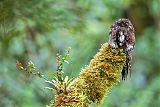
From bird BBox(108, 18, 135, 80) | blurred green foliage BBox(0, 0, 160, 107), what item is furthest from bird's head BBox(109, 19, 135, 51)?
blurred green foliage BBox(0, 0, 160, 107)

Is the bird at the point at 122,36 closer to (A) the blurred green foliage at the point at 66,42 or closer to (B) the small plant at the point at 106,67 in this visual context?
(B) the small plant at the point at 106,67

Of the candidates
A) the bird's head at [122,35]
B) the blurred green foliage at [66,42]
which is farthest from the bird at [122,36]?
the blurred green foliage at [66,42]

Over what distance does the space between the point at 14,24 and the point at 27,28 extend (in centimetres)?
138

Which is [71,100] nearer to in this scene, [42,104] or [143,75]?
[42,104]

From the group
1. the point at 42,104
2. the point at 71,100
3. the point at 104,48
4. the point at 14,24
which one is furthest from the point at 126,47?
the point at 42,104

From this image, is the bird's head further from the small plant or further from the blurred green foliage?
the blurred green foliage

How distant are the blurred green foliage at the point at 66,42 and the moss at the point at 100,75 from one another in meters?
1.21

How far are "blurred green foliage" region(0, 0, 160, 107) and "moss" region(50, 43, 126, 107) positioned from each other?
3.96ft

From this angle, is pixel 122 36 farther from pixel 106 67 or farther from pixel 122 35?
pixel 106 67

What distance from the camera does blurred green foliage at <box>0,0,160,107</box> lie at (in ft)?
16.3

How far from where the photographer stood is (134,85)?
305 inches

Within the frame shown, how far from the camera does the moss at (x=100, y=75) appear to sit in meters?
2.77

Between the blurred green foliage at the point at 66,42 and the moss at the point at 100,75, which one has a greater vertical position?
the blurred green foliage at the point at 66,42

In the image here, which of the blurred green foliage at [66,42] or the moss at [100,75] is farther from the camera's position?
the blurred green foliage at [66,42]
